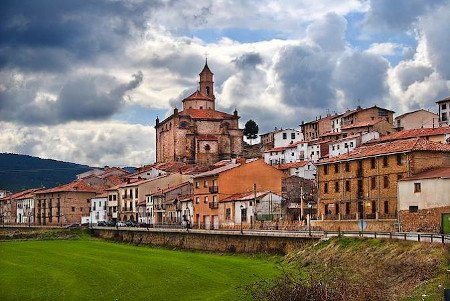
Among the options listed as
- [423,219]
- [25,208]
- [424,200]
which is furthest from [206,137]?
[423,219]

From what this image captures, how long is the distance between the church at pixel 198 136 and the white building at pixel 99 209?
3500cm

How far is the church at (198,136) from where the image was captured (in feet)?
583

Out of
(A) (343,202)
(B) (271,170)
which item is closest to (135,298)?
(A) (343,202)

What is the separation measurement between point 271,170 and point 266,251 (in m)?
39.8

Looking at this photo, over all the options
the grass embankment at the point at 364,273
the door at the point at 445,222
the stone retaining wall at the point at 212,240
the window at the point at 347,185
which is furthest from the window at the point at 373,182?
the grass embankment at the point at 364,273

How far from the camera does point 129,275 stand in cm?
5016

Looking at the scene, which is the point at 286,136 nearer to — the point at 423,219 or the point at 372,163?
the point at 372,163

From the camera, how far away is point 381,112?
513 feet

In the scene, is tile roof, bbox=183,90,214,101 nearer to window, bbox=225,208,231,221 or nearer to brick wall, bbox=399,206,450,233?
window, bbox=225,208,231,221

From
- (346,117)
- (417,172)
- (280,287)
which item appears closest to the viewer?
(280,287)

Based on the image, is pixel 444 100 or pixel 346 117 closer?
pixel 444 100

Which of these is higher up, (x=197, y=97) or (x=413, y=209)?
(x=197, y=97)

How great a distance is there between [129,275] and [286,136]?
125349 mm

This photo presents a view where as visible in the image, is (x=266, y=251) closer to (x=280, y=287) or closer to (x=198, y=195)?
(x=280, y=287)
